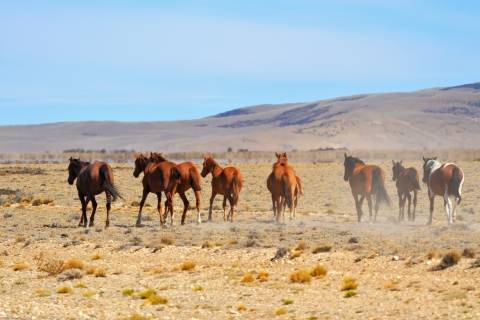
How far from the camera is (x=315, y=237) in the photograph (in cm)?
2327

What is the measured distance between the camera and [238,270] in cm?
1878

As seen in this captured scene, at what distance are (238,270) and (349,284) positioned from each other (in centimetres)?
328

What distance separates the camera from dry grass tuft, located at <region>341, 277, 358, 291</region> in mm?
16078

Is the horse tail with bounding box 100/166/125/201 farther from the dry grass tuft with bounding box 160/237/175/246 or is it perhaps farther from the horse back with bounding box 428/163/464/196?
the horse back with bounding box 428/163/464/196

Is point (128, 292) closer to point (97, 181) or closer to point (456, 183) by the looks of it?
point (97, 181)

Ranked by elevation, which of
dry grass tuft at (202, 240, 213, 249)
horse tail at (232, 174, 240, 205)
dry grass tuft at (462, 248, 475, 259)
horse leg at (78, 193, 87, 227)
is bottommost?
dry grass tuft at (202, 240, 213, 249)

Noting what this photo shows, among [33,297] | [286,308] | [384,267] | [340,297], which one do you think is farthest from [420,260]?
[33,297]

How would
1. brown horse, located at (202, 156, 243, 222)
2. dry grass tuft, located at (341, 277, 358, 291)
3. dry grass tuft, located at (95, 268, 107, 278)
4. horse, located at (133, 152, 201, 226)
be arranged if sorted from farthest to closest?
brown horse, located at (202, 156, 243, 222) < horse, located at (133, 152, 201, 226) < dry grass tuft, located at (95, 268, 107, 278) < dry grass tuft, located at (341, 277, 358, 291)

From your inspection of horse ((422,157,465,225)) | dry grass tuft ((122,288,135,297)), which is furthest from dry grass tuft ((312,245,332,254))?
horse ((422,157,465,225))

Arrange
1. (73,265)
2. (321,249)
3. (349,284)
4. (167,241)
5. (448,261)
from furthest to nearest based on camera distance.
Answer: (167,241) → (321,249) → (73,265) → (448,261) → (349,284)

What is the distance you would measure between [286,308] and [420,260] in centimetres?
429

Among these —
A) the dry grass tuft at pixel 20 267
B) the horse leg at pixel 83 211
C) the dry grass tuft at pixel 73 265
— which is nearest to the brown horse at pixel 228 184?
the horse leg at pixel 83 211

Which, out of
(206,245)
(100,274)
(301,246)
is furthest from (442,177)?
(100,274)

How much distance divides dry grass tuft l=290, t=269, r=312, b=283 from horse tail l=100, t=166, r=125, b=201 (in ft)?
32.9
